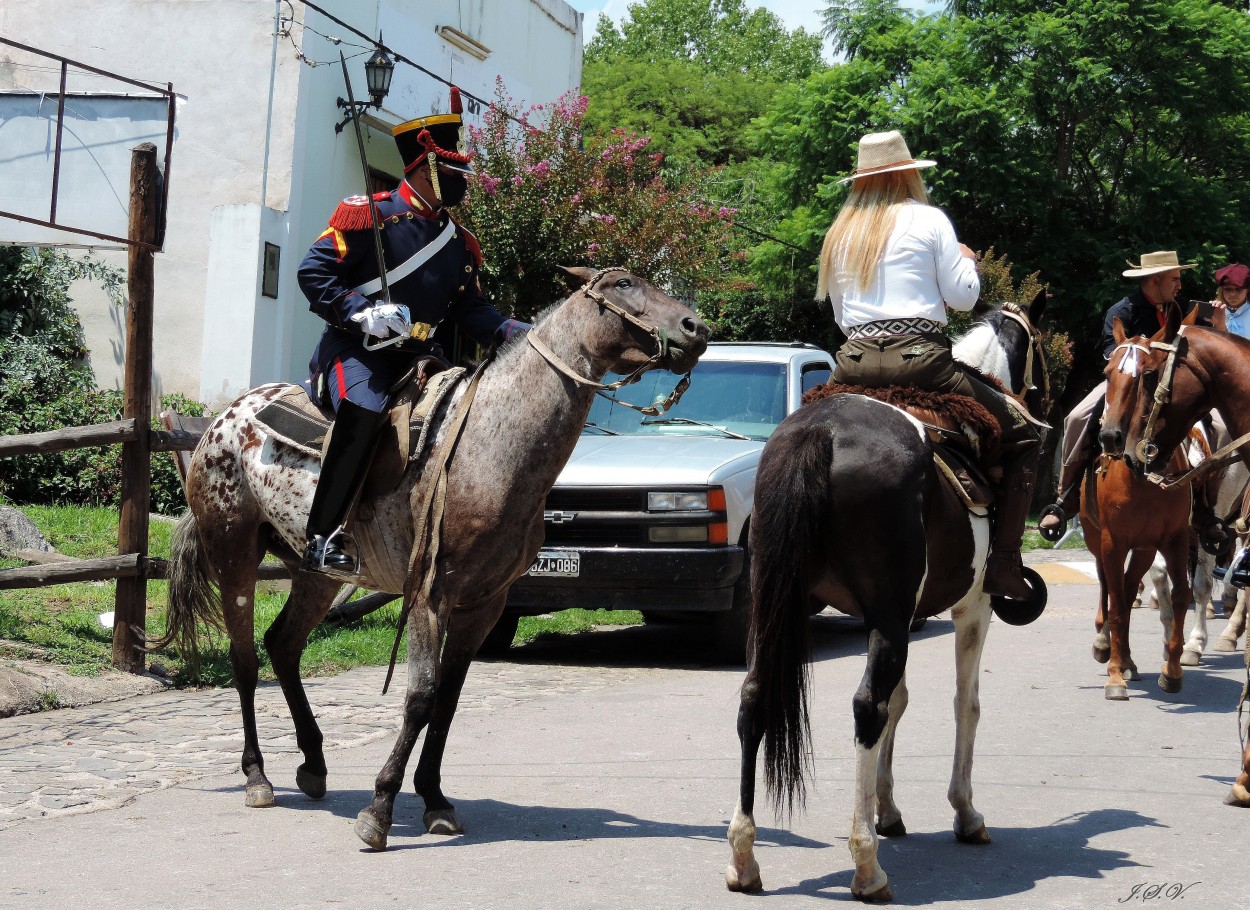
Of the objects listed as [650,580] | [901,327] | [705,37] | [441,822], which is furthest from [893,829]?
[705,37]

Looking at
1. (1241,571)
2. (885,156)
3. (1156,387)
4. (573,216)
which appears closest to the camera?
(885,156)

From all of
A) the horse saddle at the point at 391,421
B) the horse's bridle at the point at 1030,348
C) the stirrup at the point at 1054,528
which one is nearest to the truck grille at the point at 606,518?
the stirrup at the point at 1054,528

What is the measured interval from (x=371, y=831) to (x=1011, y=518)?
2732 mm

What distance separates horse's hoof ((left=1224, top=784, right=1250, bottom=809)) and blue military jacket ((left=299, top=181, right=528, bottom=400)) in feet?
12.1

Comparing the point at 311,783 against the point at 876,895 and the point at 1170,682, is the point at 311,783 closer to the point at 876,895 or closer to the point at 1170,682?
the point at 876,895

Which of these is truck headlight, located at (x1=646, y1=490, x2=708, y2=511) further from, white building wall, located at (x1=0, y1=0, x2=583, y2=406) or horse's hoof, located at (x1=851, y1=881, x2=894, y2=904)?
white building wall, located at (x1=0, y1=0, x2=583, y2=406)

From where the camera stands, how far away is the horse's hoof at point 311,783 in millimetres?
5992

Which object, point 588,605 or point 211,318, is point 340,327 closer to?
point 588,605

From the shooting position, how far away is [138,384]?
8617 millimetres

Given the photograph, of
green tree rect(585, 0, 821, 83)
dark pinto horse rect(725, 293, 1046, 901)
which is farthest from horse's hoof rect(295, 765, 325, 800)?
green tree rect(585, 0, 821, 83)

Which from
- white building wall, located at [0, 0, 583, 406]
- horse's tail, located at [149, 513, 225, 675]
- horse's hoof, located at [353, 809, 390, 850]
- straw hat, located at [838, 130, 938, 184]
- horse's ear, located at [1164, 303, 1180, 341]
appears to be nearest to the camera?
horse's hoof, located at [353, 809, 390, 850]

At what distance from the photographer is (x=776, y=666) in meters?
4.81

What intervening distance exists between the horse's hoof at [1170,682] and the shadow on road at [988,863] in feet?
10.6

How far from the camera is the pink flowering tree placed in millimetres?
16547
